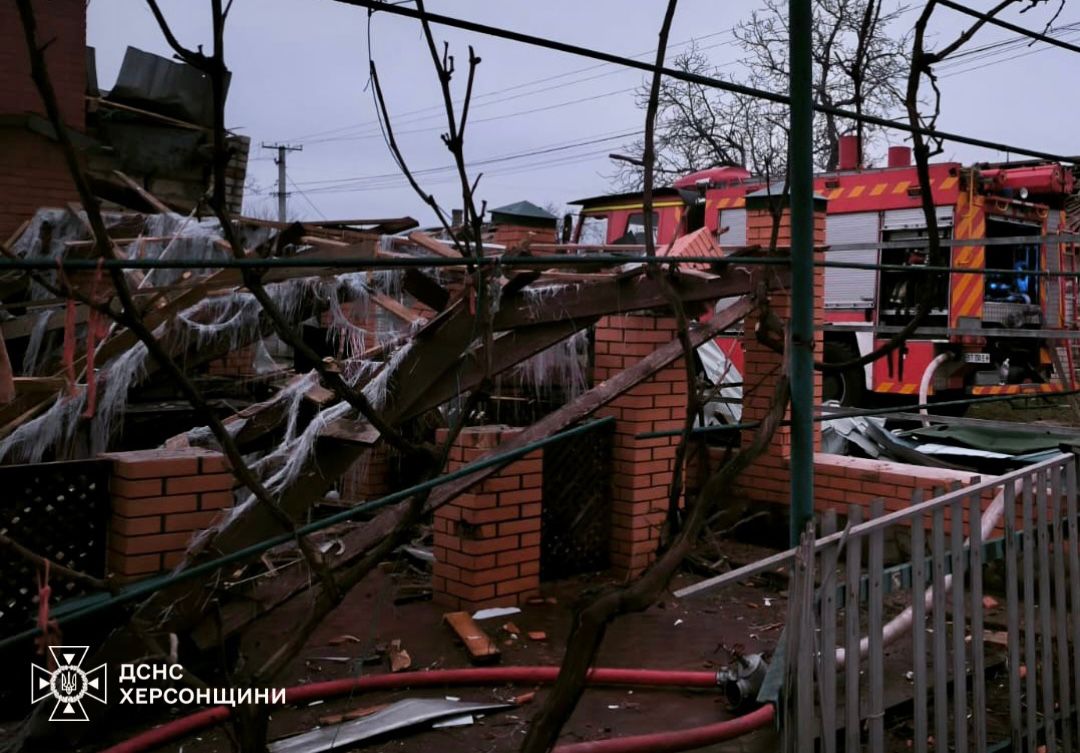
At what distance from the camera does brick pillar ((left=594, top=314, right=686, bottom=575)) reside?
6.23 meters

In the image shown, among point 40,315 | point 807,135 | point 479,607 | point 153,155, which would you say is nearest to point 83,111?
point 153,155

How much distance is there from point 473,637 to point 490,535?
82 cm

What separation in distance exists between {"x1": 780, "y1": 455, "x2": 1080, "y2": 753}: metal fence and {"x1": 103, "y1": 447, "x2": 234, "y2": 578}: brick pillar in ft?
8.26

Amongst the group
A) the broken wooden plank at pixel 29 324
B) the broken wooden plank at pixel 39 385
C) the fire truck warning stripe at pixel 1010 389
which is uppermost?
the broken wooden plank at pixel 29 324

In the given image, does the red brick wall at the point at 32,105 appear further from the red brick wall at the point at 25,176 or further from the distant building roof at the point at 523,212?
the distant building roof at the point at 523,212

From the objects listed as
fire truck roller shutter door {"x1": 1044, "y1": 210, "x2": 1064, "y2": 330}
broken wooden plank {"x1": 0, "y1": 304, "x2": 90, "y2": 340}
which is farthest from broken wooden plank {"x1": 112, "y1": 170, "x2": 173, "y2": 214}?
fire truck roller shutter door {"x1": 1044, "y1": 210, "x2": 1064, "y2": 330}

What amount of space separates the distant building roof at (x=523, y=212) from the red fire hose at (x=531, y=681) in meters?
7.11

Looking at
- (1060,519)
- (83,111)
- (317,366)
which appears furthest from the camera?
(83,111)

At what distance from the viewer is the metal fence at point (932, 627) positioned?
2.77m

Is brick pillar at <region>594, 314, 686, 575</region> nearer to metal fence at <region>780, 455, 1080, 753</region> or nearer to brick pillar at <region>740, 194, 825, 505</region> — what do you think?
brick pillar at <region>740, 194, 825, 505</region>

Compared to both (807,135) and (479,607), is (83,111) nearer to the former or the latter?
(479,607)

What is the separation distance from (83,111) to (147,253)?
326 cm

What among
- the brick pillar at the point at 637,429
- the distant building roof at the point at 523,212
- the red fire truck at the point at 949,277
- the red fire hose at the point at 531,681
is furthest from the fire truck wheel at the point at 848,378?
the red fire hose at the point at 531,681

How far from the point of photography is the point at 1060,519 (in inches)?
144
